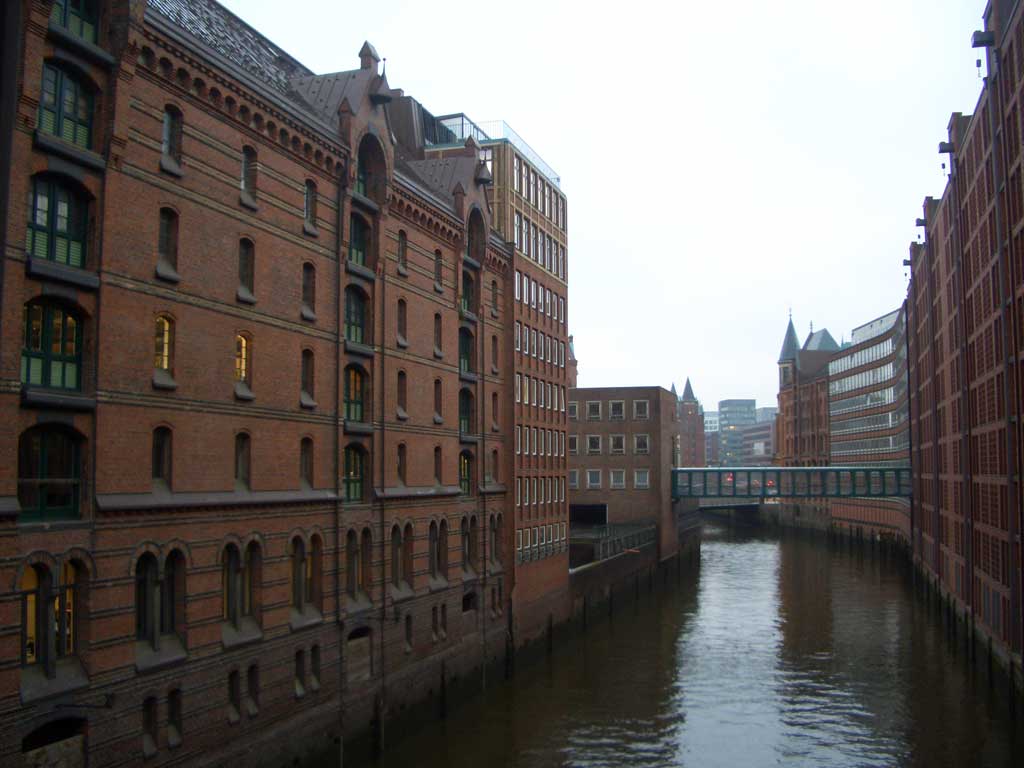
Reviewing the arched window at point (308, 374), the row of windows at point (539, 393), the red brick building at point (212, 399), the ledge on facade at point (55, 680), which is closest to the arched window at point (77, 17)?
the red brick building at point (212, 399)

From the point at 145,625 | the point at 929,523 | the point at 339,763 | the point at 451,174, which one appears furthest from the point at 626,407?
the point at 145,625

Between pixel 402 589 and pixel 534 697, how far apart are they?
27.7ft

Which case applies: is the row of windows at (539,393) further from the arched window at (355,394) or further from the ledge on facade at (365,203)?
the ledge on facade at (365,203)

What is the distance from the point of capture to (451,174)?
142 ft

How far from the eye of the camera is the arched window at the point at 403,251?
119ft

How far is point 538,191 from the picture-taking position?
5441 centimetres

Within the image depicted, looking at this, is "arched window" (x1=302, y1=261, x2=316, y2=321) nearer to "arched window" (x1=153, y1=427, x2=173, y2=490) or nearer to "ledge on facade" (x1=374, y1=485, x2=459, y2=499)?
"ledge on facade" (x1=374, y1=485, x2=459, y2=499)

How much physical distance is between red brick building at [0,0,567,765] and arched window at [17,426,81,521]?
5cm

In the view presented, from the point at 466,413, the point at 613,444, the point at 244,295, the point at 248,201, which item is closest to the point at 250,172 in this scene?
the point at 248,201

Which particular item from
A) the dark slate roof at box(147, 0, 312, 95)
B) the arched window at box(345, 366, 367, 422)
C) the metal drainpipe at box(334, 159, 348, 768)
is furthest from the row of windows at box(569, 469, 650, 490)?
the metal drainpipe at box(334, 159, 348, 768)

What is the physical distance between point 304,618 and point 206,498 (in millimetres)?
5959

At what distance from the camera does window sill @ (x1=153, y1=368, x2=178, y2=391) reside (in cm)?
2305

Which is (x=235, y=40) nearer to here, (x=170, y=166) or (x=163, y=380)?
(x=170, y=166)

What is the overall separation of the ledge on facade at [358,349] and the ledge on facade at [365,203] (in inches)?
179
